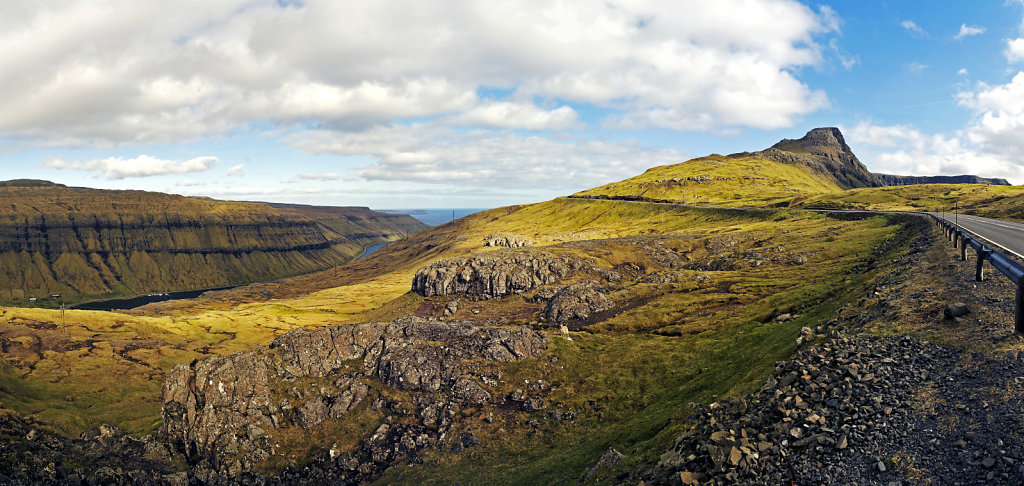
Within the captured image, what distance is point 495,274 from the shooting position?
163125mm

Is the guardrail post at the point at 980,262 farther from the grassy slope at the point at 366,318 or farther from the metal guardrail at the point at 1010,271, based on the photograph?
the grassy slope at the point at 366,318

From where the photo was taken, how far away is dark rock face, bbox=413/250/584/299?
160500 millimetres

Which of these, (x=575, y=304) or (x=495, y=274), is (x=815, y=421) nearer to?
(x=575, y=304)

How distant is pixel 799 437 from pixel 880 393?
553 cm

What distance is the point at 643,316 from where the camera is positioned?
120250mm

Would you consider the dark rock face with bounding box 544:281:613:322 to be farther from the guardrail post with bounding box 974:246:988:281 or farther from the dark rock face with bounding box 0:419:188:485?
the guardrail post with bounding box 974:246:988:281

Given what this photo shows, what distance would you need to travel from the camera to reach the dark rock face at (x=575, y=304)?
130750mm

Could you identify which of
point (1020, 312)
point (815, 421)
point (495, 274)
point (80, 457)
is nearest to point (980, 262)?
point (1020, 312)

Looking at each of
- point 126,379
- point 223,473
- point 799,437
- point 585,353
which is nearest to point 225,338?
point 126,379

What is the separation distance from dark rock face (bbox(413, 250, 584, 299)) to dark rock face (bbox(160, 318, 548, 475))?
5852 centimetres

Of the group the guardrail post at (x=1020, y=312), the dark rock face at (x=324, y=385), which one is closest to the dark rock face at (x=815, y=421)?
the guardrail post at (x=1020, y=312)

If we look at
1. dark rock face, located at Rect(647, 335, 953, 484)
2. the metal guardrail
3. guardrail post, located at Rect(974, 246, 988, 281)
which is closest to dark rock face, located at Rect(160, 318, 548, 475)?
dark rock face, located at Rect(647, 335, 953, 484)

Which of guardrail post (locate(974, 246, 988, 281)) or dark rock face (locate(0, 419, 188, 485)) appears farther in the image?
dark rock face (locate(0, 419, 188, 485))

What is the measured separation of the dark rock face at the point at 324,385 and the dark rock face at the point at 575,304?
30172 mm
